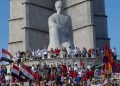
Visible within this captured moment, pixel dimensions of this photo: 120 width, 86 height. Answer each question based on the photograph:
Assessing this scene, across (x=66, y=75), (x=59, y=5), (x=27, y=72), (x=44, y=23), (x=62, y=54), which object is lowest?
(x=66, y=75)

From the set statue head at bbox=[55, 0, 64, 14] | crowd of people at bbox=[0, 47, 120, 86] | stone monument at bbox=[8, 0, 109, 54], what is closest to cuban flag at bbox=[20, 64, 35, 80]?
crowd of people at bbox=[0, 47, 120, 86]

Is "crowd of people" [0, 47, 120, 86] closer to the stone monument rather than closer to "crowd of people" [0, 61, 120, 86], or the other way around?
"crowd of people" [0, 61, 120, 86]

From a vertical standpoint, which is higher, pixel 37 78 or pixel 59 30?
pixel 59 30

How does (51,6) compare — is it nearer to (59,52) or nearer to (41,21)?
(41,21)

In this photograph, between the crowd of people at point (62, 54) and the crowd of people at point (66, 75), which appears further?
the crowd of people at point (62, 54)

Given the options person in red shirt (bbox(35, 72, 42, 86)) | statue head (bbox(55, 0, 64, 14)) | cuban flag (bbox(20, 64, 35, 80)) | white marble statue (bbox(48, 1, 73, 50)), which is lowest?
person in red shirt (bbox(35, 72, 42, 86))

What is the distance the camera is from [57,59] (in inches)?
1282

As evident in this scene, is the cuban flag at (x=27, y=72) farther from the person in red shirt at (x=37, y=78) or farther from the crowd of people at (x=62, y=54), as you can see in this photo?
the crowd of people at (x=62, y=54)

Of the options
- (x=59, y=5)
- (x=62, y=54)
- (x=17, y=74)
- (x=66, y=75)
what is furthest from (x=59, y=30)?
(x=17, y=74)

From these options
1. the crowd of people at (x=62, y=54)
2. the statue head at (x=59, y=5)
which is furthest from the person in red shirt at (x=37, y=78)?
the statue head at (x=59, y=5)

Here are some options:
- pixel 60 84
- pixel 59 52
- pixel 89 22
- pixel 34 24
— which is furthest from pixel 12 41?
pixel 60 84

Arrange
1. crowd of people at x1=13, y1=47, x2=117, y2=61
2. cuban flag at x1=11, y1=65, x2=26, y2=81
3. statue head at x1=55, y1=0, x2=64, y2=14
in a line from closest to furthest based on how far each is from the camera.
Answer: cuban flag at x1=11, y1=65, x2=26, y2=81
crowd of people at x1=13, y1=47, x2=117, y2=61
statue head at x1=55, y1=0, x2=64, y2=14

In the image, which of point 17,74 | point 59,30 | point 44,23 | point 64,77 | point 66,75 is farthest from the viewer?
point 44,23

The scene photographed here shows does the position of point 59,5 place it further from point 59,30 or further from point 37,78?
point 37,78
